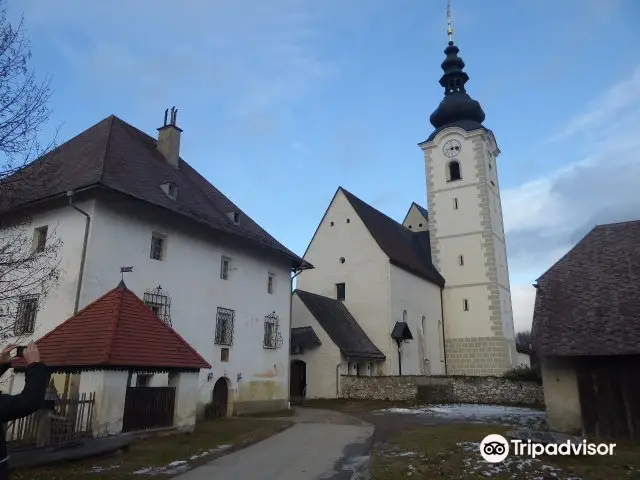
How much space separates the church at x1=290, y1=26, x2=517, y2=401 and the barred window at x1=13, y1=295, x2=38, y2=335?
14.2 meters

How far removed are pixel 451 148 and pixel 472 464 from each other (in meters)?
32.8

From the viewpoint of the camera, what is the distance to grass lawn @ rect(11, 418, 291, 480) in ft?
30.0

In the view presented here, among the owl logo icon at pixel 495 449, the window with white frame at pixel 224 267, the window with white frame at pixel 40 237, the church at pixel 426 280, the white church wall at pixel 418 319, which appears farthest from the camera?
the white church wall at pixel 418 319

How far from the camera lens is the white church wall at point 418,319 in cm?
3162

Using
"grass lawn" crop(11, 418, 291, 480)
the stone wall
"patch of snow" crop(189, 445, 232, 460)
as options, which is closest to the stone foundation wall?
the stone wall

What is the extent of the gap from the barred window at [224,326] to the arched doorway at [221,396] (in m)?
1.44

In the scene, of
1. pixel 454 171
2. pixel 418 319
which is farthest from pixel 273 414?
pixel 454 171

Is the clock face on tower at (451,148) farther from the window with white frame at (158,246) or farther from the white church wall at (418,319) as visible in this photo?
the window with white frame at (158,246)

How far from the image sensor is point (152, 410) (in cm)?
1263

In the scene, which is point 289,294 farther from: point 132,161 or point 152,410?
point 152,410

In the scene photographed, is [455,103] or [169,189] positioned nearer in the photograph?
[169,189]

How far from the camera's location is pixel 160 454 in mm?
10953

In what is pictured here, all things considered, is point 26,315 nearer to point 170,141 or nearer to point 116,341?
point 116,341

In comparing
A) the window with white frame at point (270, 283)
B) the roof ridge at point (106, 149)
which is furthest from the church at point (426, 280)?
the roof ridge at point (106, 149)
